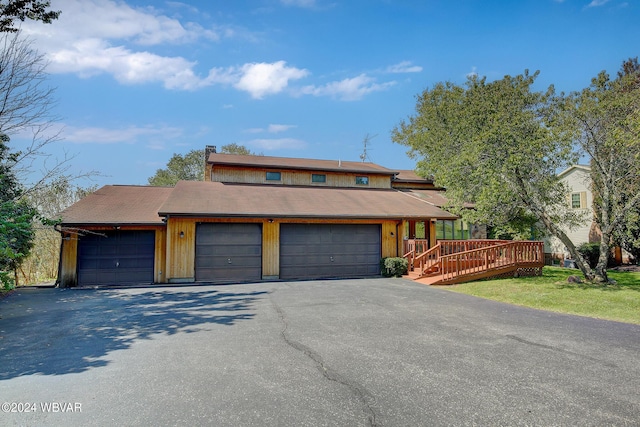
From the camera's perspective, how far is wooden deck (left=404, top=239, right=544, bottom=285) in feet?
43.6

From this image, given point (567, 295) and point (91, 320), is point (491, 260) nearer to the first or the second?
point (567, 295)

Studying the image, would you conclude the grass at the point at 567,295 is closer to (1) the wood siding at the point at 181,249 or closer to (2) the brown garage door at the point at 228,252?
(2) the brown garage door at the point at 228,252

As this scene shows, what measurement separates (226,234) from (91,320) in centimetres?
630

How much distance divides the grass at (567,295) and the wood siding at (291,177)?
379 inches

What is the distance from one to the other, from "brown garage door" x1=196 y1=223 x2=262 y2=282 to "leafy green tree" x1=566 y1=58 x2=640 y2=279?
12.6 m

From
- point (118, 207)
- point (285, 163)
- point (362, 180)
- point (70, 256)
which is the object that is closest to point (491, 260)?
point (362, 180)

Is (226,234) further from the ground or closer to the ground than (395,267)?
further from the ground

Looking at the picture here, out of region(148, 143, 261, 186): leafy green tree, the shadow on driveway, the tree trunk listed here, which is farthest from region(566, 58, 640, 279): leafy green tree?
region(148, 143, 261, 186): leafy green tree

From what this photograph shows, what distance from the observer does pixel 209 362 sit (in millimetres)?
4680

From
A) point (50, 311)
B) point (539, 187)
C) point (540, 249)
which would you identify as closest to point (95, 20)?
point (50, 311)

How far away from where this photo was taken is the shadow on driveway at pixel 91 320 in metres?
4.96

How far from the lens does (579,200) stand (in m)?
23.1

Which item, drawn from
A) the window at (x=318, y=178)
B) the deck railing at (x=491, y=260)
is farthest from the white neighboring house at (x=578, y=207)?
the window at (x=318, y=178)

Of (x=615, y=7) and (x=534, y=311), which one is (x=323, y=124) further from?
(x=534, y=311)
